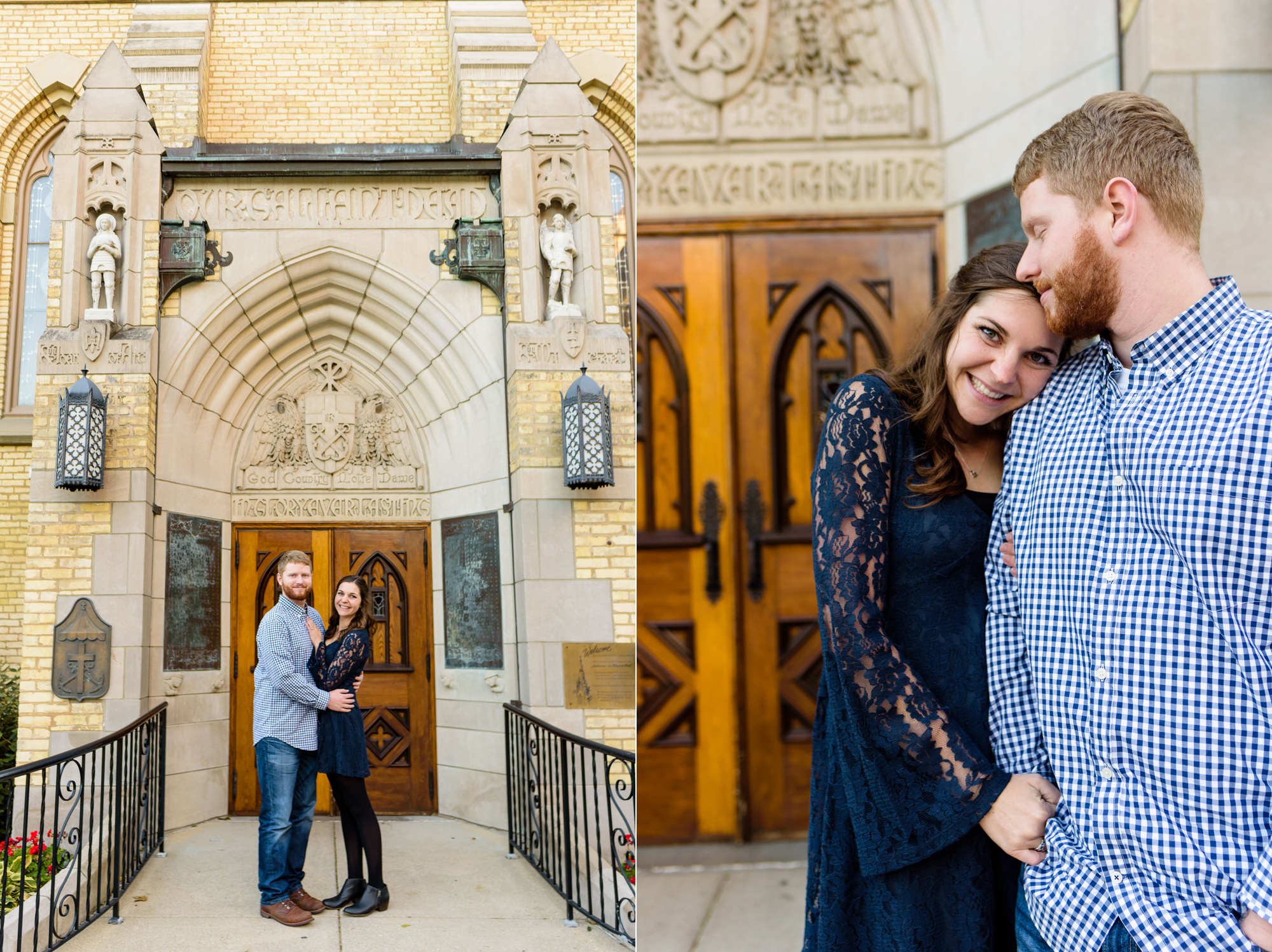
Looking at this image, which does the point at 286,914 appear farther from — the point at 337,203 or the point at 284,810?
the point at 337,203

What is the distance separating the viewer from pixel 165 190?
133 inches

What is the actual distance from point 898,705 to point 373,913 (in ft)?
7.77

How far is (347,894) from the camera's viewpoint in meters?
3.22

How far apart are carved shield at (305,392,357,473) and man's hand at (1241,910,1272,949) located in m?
3.10

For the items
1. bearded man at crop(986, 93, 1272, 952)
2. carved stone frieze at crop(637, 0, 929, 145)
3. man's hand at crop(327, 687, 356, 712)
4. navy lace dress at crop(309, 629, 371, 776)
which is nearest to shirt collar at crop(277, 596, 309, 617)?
navy lace dress at crop(309, 629, 371, 776)

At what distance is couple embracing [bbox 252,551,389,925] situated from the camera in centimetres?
324

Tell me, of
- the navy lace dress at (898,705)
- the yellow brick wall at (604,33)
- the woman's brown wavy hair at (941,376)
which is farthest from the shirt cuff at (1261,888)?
the yellow brick wall at (604,33)

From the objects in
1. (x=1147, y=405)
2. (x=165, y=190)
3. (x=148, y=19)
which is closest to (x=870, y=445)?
(x=1147, y=405)

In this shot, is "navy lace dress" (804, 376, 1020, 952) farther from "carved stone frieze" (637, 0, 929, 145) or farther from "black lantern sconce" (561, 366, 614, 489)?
"carved stone frieze" (637, 0, 929, 145)

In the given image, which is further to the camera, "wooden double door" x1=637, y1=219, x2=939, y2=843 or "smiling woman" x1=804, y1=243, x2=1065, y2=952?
"wooden double door" x1=637, y1=219, x2=939, y2=843

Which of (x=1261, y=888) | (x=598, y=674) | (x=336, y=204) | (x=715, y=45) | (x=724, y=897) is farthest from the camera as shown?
(x=715, y=45)

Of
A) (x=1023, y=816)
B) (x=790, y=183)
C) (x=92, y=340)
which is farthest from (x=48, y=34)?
(x=1023, y=816)

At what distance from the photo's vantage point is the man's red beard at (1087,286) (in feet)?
5.30

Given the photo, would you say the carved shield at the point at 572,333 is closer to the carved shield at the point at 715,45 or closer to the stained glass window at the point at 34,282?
the carved shield at the point at 715,45
